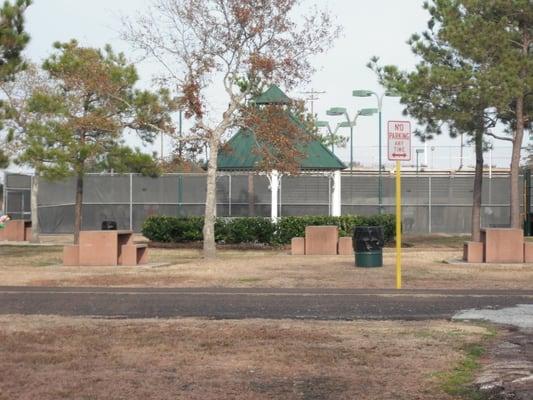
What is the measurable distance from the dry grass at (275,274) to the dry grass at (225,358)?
20.1 ft

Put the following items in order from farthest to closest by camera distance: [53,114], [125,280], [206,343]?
[53,114], [125,280], [206,343]

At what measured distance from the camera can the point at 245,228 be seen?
100 ft

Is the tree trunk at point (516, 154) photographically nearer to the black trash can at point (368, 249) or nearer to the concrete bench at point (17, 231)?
the black trash can at point (368, 249)

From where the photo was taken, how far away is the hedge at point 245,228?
30.7 metres

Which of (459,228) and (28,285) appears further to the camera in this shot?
(459,228)

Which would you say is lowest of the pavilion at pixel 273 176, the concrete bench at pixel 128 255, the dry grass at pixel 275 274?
the dry grass at pixel 275 274

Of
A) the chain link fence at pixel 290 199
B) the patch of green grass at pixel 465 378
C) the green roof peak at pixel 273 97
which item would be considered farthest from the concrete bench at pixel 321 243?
the patch of green grass at pixel 465 378

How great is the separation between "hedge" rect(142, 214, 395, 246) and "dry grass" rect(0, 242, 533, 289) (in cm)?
557

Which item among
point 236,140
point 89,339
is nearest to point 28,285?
point 89,339

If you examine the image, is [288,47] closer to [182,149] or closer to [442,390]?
[182,149]

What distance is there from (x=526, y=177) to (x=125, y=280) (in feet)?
88.5

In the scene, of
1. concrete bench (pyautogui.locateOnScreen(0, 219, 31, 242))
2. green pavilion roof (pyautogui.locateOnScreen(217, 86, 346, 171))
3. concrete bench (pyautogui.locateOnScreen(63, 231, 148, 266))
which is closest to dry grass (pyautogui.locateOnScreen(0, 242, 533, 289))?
concrete bench (pyautogui.locateOnScreen(63, 231, 148, 266))

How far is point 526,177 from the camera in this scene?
4006 centimetres

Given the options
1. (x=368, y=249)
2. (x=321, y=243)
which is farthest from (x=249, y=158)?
(x=368, y=249)
